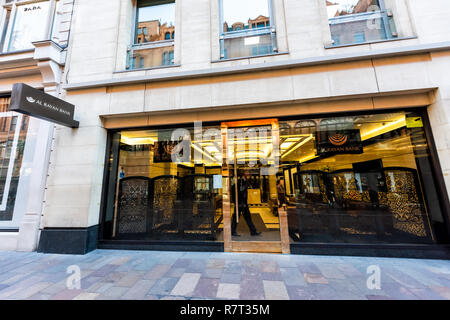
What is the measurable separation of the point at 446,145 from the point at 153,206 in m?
7.58

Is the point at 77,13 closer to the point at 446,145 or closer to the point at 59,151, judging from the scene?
the point at 59,151

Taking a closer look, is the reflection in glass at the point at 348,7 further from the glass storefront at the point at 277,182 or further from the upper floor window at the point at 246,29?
the glass storefront at the point at 277,182

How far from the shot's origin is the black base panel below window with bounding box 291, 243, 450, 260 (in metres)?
4.02

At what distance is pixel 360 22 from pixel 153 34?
6.35 meters

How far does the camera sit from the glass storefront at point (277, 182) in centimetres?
443

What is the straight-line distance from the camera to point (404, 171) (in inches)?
175

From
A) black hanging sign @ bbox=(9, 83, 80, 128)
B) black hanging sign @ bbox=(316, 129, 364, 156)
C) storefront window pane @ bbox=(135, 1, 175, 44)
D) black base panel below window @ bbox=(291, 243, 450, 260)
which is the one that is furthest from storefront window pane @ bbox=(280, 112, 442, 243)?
black hanging sign @ bbox=(9, 83, 80, 128)

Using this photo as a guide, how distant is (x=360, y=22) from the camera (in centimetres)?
498

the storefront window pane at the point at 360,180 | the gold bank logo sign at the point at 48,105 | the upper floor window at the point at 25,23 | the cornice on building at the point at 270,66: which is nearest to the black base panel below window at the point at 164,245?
the storefront window pane at the point at 360,180

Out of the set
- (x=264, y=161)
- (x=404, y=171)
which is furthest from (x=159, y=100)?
(x=404, y=171)

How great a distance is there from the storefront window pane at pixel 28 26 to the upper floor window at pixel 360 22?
967cm

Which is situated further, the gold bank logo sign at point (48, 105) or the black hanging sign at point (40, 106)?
the gold bank logo sign at point (48, 105)

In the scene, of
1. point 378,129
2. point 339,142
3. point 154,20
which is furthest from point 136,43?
point 378,129

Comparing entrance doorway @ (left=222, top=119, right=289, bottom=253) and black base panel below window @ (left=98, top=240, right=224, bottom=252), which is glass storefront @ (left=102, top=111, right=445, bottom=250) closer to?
entrance doorway @ (left=222, top=119, right=289, bottom=253)
